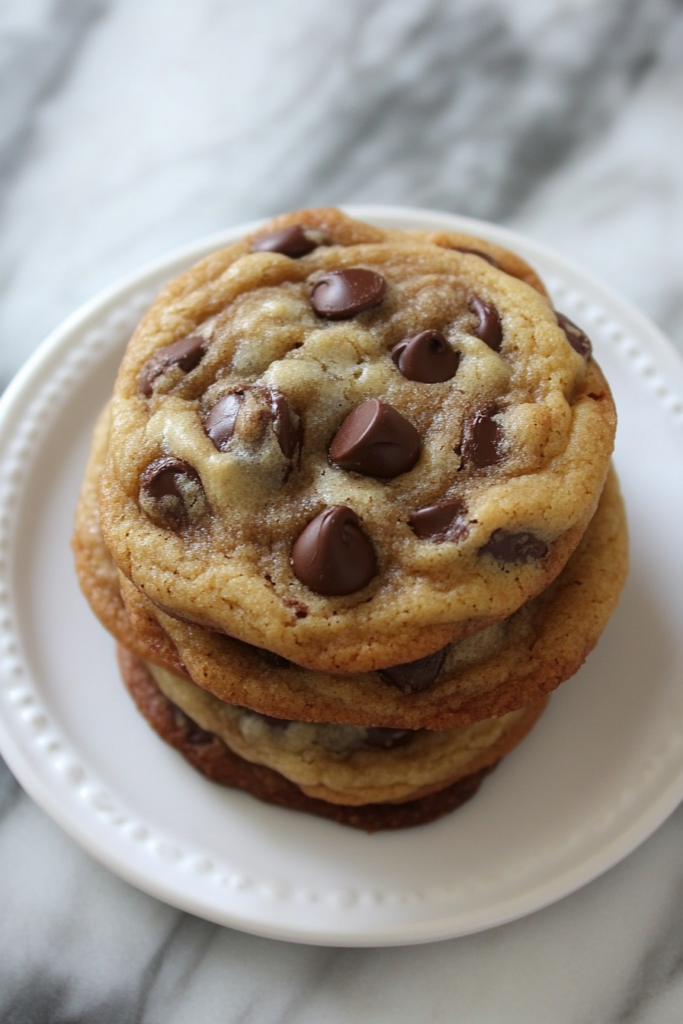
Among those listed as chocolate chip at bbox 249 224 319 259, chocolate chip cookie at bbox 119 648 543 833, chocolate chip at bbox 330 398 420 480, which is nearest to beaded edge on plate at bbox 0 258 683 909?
chocolate chip cookie at bbox 119 648 543 833

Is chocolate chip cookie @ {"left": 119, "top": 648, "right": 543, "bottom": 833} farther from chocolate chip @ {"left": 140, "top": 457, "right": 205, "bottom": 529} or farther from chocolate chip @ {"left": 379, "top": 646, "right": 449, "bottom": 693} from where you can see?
chocolate chip @ {"left": 140, "top": 457, "right": 205, "bottom": 529}

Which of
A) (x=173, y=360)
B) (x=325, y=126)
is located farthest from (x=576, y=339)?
(x=325, y=126)

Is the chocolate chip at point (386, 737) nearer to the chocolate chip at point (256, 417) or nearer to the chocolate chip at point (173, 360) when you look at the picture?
the chocolate chip at point (256, 417)

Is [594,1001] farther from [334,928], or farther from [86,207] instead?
[86,207]

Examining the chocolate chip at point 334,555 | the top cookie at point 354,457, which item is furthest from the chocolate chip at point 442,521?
the chocolate chip at point 334,555

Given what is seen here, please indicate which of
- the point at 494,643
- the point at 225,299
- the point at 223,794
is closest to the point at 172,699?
the point at 223,794

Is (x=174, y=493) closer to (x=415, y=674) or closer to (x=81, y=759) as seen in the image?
(x=415, y=674)

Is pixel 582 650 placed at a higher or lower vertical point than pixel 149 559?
higher
